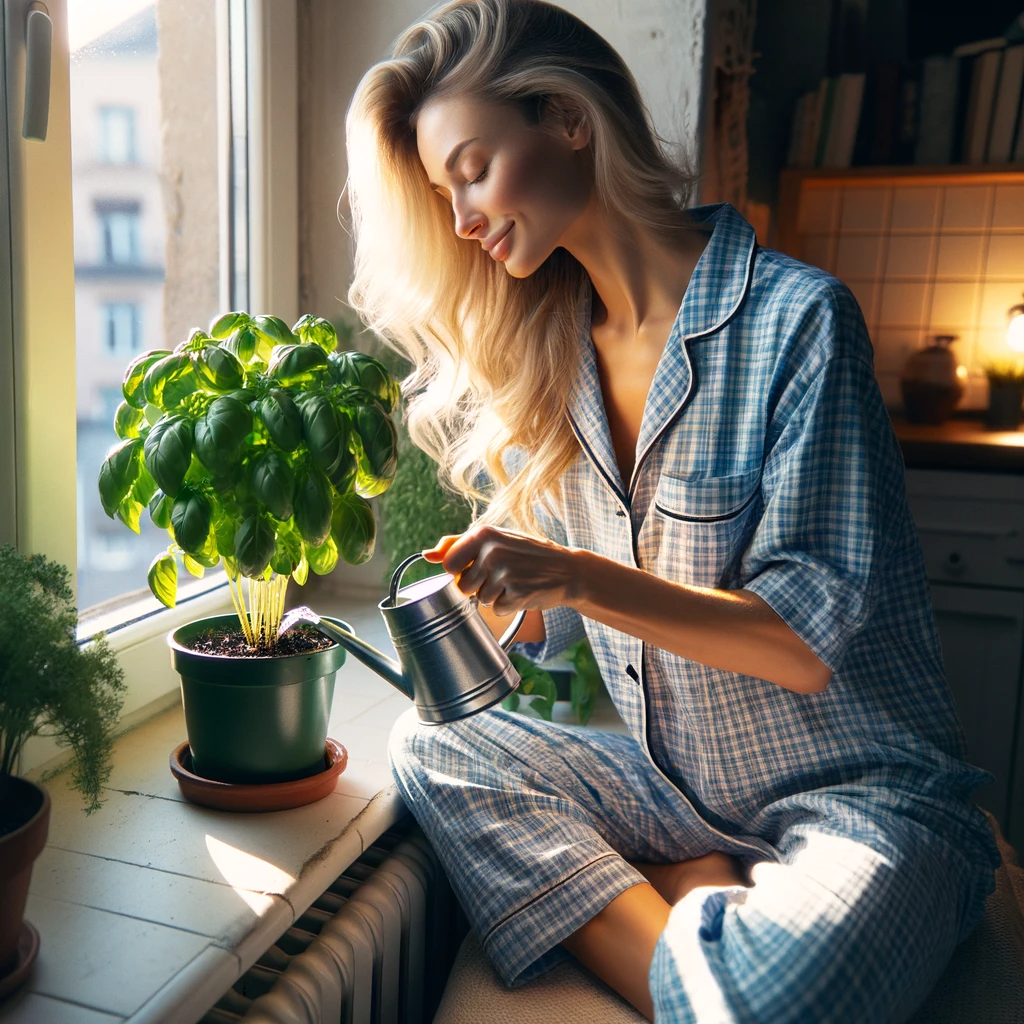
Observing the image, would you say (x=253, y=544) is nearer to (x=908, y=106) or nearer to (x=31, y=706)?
(x=31, y=706)

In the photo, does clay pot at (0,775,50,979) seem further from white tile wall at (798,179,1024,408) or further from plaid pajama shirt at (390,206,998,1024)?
white tile wall at (798,179,1024,408)

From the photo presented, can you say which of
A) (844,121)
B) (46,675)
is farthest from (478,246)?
(844,121)

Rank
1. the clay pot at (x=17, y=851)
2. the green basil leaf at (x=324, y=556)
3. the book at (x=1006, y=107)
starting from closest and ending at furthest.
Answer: the clay pot at (x=17, y=851)
the green basil leaf at (x=324, y=556)
the book at (x=1006, y=107)

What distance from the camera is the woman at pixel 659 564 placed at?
96 cm

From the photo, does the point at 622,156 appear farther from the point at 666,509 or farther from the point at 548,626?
the point at 548,626

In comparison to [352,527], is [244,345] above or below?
above

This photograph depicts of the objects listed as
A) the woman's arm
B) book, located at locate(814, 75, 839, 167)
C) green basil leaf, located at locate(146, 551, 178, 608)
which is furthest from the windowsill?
book, located at locate(814, 75, 839, 167)

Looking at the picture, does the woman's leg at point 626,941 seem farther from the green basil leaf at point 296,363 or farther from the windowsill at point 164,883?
the green basil leaf at point 296,363

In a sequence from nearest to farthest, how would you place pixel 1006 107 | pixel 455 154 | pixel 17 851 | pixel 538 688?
pixel 17 851
pixel 455 154
pixel 538 688
pixel 1006 107

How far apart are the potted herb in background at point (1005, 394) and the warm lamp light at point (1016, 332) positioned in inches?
1.6

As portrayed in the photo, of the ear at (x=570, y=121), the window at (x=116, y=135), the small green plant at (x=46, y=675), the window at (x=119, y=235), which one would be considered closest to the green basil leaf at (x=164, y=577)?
the small green plant at (x=46, y=675)

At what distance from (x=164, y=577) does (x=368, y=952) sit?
1.48 feet

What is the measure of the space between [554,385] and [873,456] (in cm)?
43

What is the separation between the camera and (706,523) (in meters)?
1.12
